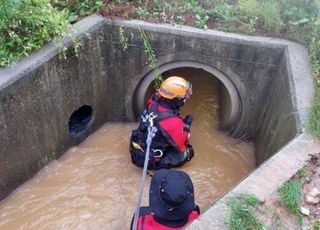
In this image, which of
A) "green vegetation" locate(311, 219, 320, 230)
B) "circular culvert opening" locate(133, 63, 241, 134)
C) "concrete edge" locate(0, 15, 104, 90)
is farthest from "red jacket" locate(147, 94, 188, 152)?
"green vegetation" locate(311, 219, 320, 230)

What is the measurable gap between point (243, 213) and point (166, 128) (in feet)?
6.52

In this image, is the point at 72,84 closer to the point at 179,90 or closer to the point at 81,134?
the point at 81,134

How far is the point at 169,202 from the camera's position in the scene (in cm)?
358

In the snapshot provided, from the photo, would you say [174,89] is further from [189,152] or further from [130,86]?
[130,86]

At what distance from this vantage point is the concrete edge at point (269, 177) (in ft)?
11.1

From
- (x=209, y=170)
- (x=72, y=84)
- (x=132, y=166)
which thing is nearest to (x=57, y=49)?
(x=72, y=84)

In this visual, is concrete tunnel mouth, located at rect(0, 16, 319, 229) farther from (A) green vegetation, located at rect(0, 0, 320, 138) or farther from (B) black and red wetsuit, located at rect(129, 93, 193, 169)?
(B) black and red wetsuit, located at rect(129, 93, 193, 169)

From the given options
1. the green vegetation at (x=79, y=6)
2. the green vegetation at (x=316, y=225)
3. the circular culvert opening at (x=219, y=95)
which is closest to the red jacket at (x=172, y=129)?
the circular culvert opening at (x=219, y=95)

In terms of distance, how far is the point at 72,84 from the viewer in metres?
5.75

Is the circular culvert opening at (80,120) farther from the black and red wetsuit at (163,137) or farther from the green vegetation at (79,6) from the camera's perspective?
the green vegetation at (79,6)

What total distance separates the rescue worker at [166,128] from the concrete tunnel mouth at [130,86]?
91cm

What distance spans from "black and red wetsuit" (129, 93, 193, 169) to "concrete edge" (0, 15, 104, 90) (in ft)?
4.29

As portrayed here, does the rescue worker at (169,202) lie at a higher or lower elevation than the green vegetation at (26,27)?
lower

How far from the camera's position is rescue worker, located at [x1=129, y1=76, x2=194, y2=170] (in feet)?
17.2
